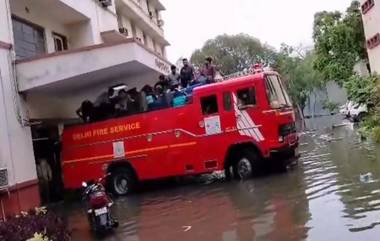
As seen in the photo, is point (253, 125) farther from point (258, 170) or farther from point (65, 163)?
point (65, 163)

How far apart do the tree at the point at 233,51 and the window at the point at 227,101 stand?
4528 cm

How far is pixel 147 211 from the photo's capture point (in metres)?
12.4

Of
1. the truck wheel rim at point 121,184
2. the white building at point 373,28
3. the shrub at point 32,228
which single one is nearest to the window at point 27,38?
the truck wheel rim at point 121,184

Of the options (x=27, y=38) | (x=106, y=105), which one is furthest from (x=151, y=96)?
(x=27, y=38)

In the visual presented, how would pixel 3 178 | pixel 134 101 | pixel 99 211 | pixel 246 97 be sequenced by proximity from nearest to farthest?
1. pixel 99 211
2. pixel 3 178
3. pixel 246 97
4. pixel 134 101

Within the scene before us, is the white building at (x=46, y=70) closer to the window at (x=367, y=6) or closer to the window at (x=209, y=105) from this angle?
the window at (x=209, y=105)

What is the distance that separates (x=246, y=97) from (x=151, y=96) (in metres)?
2.89

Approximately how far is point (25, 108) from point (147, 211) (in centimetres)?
463

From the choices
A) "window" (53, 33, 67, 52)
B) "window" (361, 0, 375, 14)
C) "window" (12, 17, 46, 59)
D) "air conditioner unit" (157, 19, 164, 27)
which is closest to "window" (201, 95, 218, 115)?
"window" (12, 17, 46, 59)

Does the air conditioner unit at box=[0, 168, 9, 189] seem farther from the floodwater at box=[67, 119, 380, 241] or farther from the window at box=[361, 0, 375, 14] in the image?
the window at box=[361, 0, 375, 14]

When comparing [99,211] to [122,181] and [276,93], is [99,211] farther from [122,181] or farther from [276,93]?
[276,93]

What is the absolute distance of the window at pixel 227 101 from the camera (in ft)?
48.3

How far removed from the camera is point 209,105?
15.0 meters

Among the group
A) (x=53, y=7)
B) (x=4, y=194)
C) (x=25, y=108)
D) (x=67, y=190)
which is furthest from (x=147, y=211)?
(x=53, y=7)
